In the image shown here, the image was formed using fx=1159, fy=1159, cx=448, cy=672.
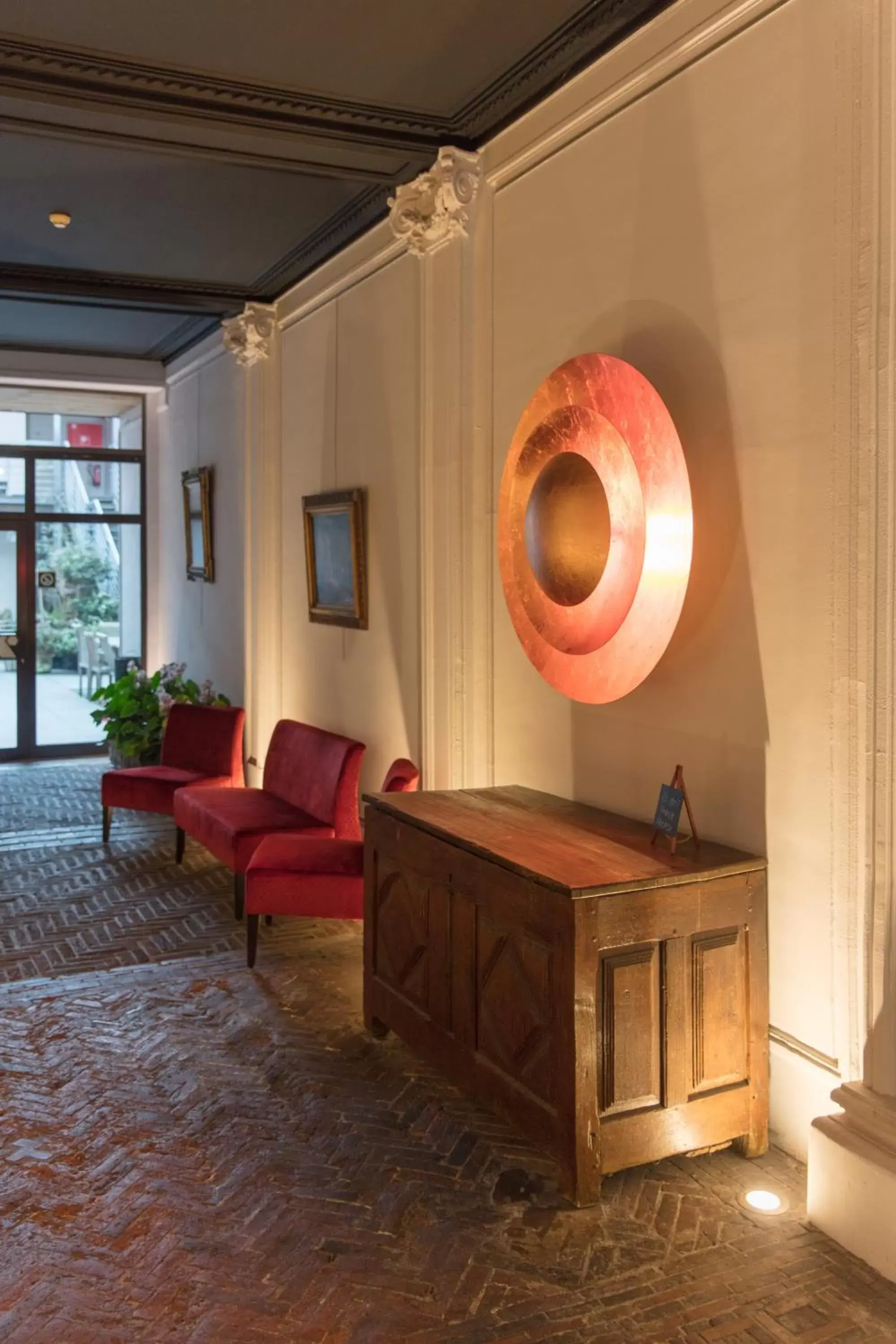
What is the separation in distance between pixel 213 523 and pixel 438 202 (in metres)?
4.90

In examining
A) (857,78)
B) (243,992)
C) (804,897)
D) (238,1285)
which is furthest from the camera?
(243,992)

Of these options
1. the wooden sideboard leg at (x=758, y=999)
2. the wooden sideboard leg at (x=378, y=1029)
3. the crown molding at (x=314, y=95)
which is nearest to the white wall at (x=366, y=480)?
the crown molding at (x=314, y=95)

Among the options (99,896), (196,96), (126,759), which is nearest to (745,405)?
(196,96)

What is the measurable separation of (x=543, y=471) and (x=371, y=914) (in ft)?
5.91

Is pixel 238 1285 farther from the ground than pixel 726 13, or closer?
closer

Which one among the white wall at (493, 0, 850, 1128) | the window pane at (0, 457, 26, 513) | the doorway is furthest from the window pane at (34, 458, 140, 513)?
the white wall at (493, 0, 850, 1128)

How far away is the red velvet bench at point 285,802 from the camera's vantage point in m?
6.08

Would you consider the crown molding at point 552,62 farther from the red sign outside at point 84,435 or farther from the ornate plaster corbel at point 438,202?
the red sign outside at point 84,435

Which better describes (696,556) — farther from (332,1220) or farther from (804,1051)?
(332,1220)

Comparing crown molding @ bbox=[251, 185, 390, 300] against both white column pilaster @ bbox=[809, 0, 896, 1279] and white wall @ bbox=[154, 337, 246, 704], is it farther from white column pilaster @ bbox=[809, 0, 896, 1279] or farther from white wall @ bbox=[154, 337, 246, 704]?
white column pilaster @ bbox=[809, 0, 896, 1279]

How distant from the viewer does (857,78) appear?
3.10m

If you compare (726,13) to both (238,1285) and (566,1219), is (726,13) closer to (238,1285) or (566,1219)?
(566,1219)

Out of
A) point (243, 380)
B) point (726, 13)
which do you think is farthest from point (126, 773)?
point (726, 13)

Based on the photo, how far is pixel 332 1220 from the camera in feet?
10.5
